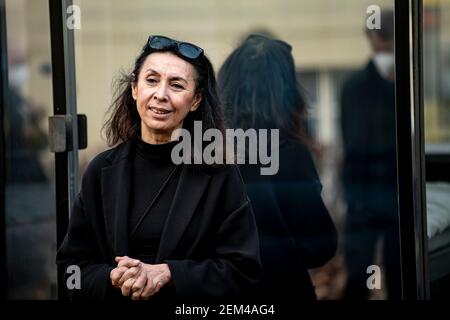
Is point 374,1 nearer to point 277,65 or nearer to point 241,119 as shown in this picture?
point 277,65

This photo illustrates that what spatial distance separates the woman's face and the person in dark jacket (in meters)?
0.63

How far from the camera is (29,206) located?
162 inches

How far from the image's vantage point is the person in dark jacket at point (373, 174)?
292cm

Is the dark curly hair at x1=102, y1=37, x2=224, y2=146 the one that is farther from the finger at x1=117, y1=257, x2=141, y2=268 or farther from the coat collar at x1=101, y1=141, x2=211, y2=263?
the finger at x1=117, y1=257, x2=141, y2=268

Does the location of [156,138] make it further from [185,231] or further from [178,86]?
[185,231]

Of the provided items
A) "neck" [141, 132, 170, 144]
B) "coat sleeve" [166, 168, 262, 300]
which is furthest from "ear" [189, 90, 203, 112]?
"coat sleeve" [166, 168, 262, 300]

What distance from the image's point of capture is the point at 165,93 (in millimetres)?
2658

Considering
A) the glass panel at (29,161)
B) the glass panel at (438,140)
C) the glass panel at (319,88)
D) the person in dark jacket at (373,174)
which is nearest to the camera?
the glass panel at (319,88)

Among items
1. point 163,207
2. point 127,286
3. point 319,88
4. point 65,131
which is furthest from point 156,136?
point 319,88

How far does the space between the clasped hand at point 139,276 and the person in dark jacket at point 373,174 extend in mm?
650

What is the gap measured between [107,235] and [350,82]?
38.3 inches

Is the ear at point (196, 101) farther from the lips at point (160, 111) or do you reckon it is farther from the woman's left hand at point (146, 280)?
the woman's left hand at point (146, 280)

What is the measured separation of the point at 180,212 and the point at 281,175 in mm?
377

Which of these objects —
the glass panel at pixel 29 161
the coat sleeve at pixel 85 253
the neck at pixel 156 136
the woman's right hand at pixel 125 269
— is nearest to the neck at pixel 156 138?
the neck at pixel 156 136
